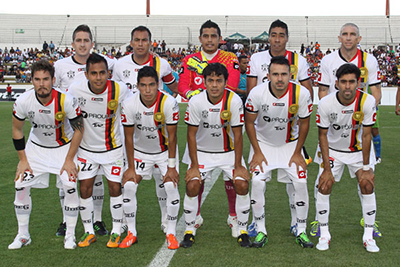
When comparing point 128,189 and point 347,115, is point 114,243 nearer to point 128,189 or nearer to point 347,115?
point 128,189

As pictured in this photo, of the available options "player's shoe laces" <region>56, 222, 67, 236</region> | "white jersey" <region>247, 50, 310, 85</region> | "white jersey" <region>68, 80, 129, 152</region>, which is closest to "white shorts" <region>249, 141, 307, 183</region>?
"white jersey" <region>247, 50, 310, 85</region>

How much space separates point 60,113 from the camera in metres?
4.96

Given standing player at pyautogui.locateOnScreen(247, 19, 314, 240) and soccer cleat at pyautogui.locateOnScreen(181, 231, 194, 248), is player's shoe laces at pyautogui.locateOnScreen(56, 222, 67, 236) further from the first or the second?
standing player at pyautogui.locateOnScreen(247, 19, 314, 240)

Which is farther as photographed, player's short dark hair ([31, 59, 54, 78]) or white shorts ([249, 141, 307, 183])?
white shorts ([249, 141, 307, 183])

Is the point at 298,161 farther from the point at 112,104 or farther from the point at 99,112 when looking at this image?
the point at 99,112

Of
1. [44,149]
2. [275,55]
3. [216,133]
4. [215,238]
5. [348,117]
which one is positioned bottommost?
[215,238]

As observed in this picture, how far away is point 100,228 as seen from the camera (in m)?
5.41

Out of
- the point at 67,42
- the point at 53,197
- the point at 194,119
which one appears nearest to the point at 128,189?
the point at 194,119

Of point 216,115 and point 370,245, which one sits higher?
point 216,115

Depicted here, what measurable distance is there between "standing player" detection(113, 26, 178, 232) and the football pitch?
39cm

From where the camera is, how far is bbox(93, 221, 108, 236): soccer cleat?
536 cm

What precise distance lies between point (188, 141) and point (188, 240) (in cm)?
101

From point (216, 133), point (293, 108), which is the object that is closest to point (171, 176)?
point (216, 133)

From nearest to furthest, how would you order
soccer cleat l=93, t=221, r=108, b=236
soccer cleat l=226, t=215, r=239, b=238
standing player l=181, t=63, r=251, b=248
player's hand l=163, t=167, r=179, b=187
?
Answer: standing player l=181, t=63, r=251, b=248
player's hand l=163, t=167, r=179, b=187
soccer cleat l=226, t=215, r=239, b=238
soccer cleat l=93, t=221, r=108, b=236
